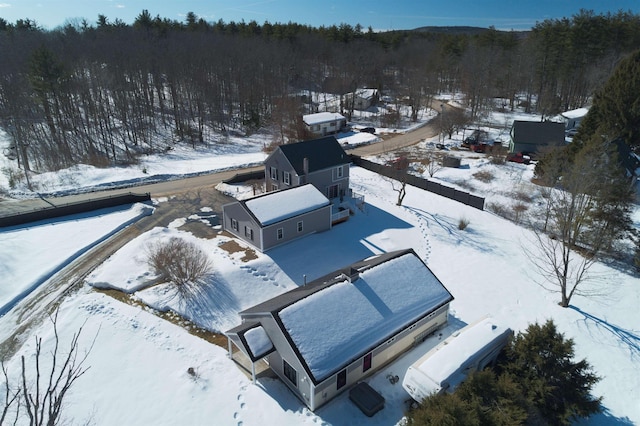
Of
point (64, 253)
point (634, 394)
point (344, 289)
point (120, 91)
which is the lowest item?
point (634, 394)

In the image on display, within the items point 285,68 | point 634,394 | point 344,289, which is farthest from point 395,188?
point 285,68

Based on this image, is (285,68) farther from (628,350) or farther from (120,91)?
(628,350)

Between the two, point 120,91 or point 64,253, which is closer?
point 64,253

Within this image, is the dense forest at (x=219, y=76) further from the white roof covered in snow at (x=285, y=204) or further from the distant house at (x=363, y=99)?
the white roof covered in snow at (x=285, y=204)

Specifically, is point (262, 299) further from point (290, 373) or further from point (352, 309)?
point (352, 309)

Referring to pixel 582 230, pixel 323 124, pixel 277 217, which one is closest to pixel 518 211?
pixel 582 230

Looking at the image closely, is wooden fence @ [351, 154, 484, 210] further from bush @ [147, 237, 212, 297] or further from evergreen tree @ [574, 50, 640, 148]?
bush @ [147, 237, 212, 297]
